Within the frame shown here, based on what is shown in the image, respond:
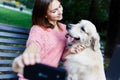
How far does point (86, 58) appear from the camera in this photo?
3.26 m

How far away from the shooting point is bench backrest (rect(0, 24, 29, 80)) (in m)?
3.54

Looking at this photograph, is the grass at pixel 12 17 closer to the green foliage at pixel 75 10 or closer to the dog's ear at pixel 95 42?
the dog's ear at pixel 95 42

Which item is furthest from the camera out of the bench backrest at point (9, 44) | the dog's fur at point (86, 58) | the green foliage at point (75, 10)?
the green foliage at point (75, 10)

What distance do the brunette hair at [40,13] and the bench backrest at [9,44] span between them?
49cm

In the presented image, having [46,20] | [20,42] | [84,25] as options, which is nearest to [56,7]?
[46,20]

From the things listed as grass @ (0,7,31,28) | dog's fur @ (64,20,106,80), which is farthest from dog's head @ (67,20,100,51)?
grass @ (0,7,31,28)

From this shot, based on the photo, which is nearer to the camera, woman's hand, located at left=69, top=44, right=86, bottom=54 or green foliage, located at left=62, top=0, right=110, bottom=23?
woman's hand, located at left=69, top=44, right=86, bottom=54

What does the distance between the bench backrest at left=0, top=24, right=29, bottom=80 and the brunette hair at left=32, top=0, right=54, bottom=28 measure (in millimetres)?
492

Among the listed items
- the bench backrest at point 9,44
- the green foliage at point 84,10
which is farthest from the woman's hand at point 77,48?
the green foliage at point 84,10

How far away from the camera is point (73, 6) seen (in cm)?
1600

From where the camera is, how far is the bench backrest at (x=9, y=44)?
3.54 metres

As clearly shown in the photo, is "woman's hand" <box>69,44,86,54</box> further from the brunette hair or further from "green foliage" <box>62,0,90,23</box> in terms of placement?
"green foliage" <box>62,0,90,23</box>

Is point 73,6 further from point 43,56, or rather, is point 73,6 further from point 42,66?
point 42,66

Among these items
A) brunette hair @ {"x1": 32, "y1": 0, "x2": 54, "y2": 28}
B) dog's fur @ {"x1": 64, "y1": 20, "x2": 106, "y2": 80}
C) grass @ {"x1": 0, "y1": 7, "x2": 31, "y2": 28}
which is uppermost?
brunette hair @ {"x1": 32, "y1": 0, "x2": 54, "y2": 28}
